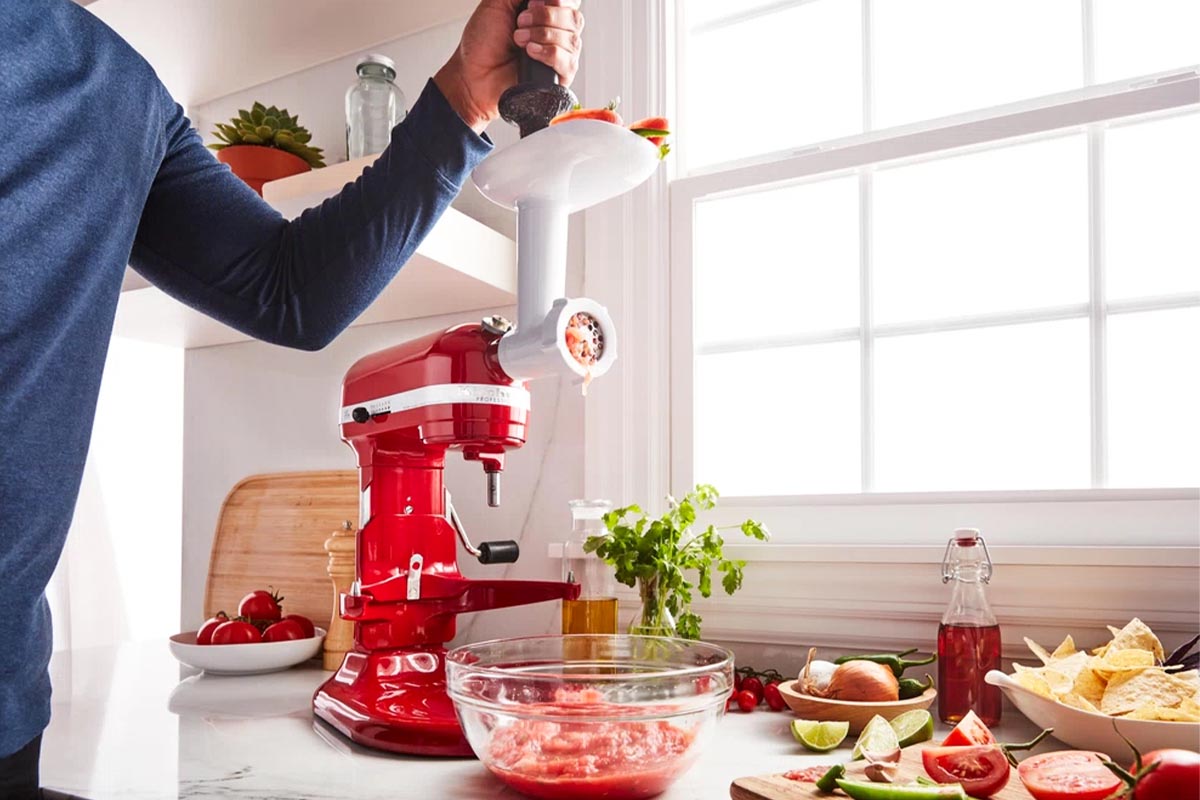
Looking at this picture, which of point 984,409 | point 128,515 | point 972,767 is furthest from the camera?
point 128,515

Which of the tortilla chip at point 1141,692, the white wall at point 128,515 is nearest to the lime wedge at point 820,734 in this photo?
the tortilla chip at point 1141,692

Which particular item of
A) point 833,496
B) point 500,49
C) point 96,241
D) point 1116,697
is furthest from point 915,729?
point 96,241

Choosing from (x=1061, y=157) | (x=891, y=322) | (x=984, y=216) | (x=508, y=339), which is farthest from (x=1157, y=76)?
(x=508, y=339)

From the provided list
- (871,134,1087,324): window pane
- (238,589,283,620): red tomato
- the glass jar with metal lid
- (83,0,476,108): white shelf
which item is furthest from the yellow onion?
(83,0,476,108): white shelf

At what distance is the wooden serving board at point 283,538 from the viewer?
160cm

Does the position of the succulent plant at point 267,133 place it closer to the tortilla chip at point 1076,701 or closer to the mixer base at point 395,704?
the mixer base at point 395,704

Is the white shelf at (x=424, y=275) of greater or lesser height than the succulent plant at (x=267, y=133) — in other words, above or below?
below

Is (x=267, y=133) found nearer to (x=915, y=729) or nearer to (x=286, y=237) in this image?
(x=286, y=237)

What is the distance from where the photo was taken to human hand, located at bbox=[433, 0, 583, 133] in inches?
35.1

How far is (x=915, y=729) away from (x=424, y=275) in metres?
0.86

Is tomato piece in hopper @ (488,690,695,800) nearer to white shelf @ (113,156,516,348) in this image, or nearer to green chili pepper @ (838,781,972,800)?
green chili pepper @ (838,781,972,800)

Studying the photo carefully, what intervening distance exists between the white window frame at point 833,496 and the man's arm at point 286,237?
455 mm

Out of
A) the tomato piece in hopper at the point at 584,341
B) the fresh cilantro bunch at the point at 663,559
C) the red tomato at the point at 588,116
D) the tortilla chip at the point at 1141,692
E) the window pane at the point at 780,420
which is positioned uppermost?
the red tomato at the point at 588,116

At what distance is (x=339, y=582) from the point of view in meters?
1.39
